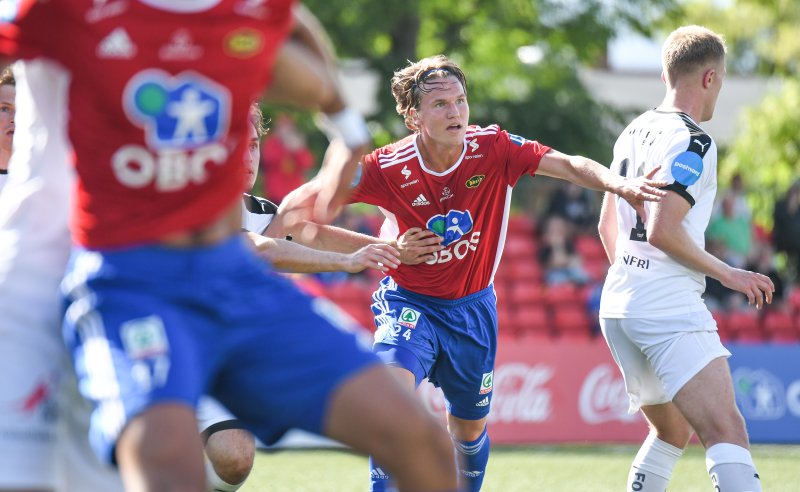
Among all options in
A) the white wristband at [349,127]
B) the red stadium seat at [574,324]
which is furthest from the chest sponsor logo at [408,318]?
the red stadium seat at [574,324]

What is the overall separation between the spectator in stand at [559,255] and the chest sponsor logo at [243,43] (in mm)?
12060

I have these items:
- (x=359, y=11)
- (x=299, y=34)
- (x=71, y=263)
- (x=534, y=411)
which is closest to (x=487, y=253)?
(x=299, y=34)

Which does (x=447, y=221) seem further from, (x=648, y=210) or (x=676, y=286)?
(x=676, y=286)

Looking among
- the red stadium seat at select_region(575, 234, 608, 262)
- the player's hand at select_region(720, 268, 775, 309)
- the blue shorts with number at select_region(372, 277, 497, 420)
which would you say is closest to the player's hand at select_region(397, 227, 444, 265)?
the blue shorts with number at select_region(372, 277, 497, 420)

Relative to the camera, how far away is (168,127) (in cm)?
328

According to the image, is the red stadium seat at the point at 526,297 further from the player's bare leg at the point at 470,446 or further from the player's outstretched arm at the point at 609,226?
the player's outstretched arm at the point at 609,226

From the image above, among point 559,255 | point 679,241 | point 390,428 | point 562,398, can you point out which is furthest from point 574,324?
point 390,428

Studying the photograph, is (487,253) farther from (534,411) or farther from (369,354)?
(534,411)

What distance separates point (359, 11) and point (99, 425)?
686 inches

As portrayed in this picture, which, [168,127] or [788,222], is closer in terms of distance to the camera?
[168,127]

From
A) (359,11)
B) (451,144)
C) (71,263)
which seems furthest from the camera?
(359,11)

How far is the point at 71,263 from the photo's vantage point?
3439mm

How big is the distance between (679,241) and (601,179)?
0.47 metres

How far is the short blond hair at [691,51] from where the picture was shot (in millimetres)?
5965
